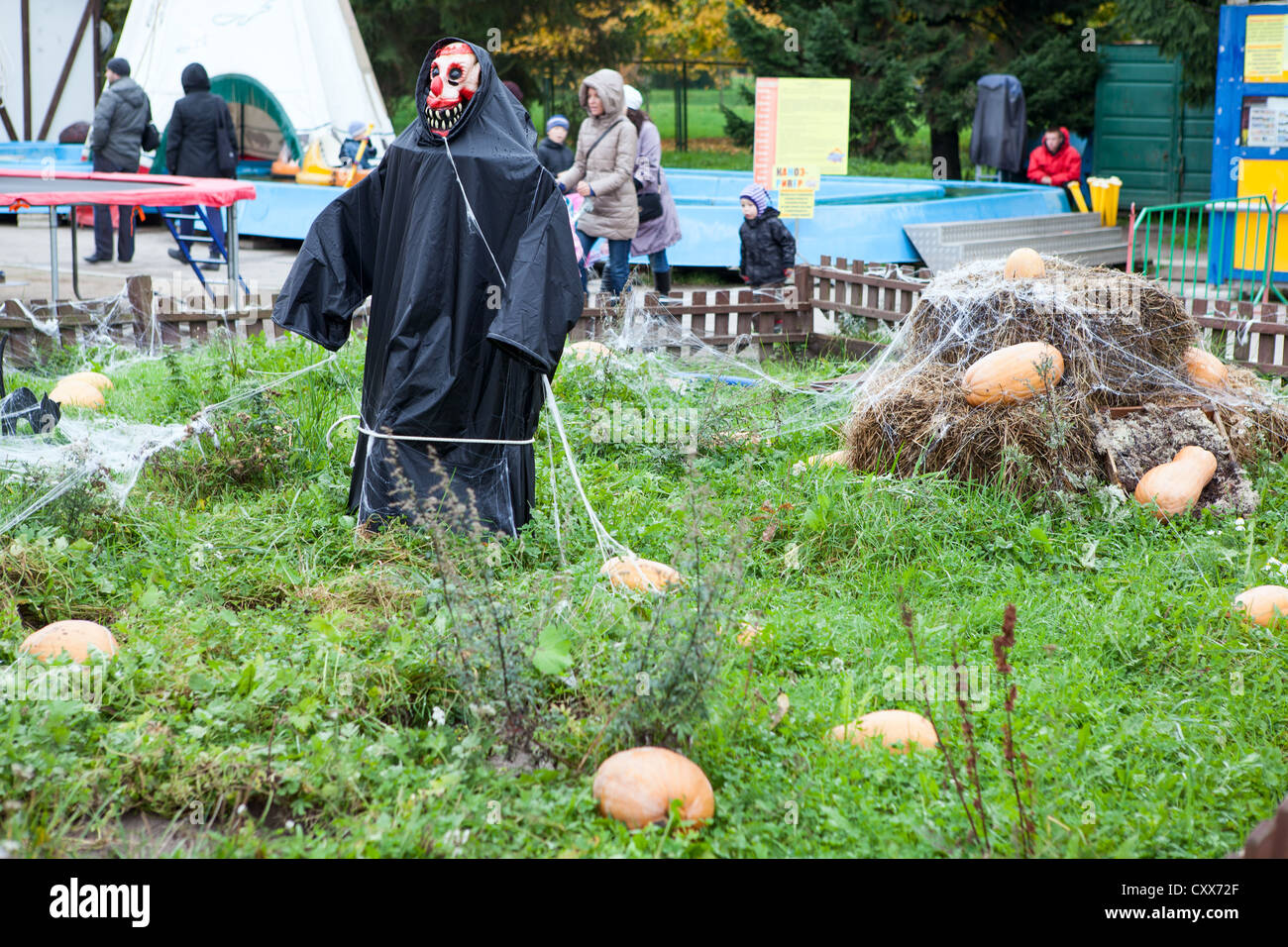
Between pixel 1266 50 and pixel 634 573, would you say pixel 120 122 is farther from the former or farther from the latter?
pixel 1266 50

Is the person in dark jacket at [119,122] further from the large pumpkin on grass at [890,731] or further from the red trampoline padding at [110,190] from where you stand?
the large pumpkin on grass at [890,731]

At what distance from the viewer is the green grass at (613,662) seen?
10.8ft

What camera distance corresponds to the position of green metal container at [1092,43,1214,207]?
71.7 feet

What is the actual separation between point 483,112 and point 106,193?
5512 mm

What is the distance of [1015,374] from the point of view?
6.22 metres

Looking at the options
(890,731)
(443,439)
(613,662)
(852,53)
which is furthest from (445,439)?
(852,53)

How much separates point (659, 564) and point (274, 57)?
16.5 meters

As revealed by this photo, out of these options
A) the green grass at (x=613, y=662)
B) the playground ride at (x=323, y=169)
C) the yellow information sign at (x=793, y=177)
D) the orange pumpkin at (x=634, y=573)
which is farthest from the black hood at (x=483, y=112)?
the playground ride at (x=323, y=169)

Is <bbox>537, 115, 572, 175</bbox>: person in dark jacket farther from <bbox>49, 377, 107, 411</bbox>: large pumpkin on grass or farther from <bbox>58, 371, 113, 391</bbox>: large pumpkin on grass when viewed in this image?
<bbox>49, 377, 107, 411</bbox>: large pumpkin on grass

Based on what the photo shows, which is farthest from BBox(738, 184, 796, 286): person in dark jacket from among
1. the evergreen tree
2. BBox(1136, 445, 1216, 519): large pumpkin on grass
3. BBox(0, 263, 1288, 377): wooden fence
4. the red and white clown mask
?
the evergreen tree

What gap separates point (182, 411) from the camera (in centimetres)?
721

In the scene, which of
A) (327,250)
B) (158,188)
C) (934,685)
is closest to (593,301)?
(158,188)

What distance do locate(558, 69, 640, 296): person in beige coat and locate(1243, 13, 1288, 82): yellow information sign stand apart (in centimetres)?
671

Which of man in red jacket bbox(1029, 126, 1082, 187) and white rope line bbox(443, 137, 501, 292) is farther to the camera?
man in red jacket bbox(1029, 126, 1082, 187)
